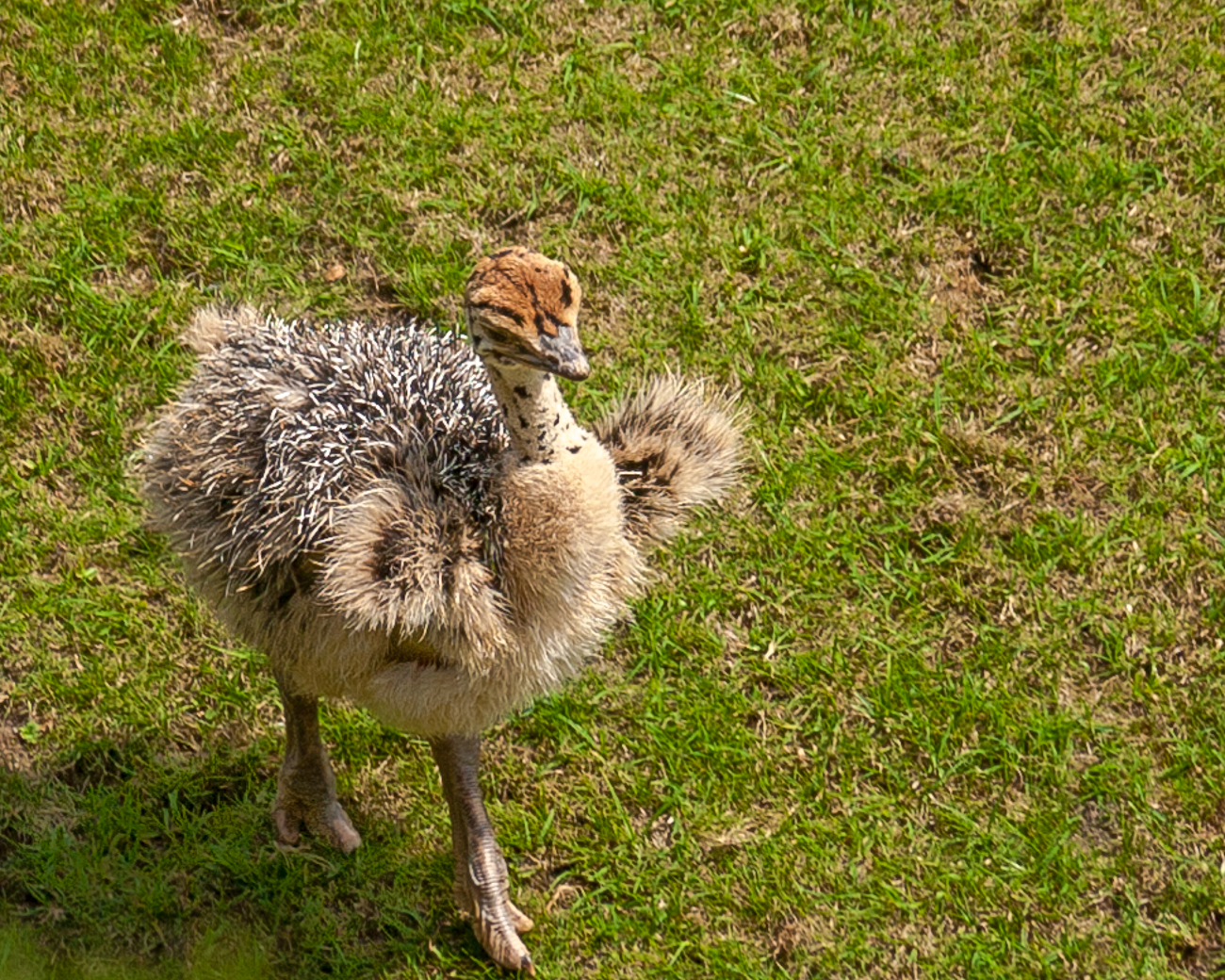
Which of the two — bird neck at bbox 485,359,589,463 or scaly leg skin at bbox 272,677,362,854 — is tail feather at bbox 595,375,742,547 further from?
scaly leg skin at bbox 272,677,362,854

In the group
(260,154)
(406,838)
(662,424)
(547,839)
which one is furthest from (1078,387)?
(260,154)

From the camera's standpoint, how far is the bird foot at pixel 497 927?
4516mm

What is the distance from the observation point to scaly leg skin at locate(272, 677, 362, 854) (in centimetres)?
455

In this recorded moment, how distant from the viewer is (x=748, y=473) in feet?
17.9

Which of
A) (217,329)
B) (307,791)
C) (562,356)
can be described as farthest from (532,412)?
(307,791)

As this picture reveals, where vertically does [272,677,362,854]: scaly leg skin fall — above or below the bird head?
below

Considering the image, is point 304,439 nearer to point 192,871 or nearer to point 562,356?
point 562,356

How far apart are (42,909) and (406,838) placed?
3.79ft

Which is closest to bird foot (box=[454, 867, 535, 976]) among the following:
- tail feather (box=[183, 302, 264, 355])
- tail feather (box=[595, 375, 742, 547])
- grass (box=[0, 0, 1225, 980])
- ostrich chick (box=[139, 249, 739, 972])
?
grass (box=[0, 0, 1225, 980])

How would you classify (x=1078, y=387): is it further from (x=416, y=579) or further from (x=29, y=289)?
(x=29, y=289)

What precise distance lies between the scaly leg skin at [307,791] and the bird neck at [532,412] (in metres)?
1.37

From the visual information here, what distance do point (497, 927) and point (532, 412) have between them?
185cm

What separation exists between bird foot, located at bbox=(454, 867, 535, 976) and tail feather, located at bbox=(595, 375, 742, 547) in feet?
4.17

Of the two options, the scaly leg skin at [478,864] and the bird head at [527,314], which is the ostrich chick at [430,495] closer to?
the bird head at [527,314]
